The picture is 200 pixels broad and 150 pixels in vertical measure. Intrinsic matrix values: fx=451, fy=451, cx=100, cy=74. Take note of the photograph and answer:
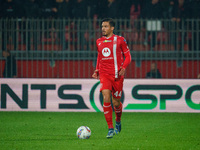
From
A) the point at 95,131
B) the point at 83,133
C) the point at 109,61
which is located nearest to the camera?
the point at 83,133

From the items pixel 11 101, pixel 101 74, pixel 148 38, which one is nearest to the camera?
pixel 101 74

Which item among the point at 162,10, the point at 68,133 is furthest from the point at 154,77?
the point at 68,133

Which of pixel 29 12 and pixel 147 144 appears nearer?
pixel 147 144

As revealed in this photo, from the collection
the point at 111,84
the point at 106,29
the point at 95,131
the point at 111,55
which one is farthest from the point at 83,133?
the point at 106,29

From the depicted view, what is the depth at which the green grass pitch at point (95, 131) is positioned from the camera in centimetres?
641

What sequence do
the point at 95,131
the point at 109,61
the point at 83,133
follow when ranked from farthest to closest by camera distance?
the point at 95,131 < the point at 109,61 < the point at 83,133

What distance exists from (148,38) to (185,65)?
5.38 feet

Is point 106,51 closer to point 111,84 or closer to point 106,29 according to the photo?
point 106,29

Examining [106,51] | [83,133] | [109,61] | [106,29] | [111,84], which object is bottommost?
[83,133]

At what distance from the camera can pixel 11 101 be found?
12672 millimetres

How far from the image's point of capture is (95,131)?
27.3 ft

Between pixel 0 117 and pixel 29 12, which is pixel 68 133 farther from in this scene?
pixel 29 12

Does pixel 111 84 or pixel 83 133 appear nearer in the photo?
pixel 83 133

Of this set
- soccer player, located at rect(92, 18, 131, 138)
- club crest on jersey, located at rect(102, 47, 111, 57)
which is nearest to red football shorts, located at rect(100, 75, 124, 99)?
soccer player, located at rect(92, 18, 131, 138)
